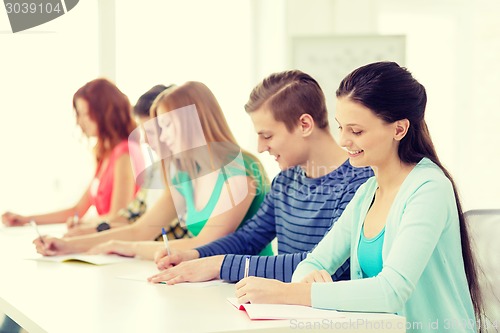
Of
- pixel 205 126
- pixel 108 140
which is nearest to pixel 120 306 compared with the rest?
pixel 205 126

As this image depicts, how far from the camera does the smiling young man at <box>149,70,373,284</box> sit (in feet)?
6.51

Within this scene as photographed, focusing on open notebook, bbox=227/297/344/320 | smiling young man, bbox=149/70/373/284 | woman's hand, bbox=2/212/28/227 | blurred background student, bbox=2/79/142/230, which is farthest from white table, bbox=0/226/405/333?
woman's hand, bbox=2/212/28/227

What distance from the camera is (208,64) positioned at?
15.9 ft

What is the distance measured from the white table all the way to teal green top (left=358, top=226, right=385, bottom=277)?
25 centimetres

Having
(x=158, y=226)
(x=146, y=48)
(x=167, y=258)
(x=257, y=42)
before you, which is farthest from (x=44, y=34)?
(x=167, y=258)

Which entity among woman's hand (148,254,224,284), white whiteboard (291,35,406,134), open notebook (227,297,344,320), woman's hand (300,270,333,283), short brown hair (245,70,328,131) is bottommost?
woman's hand (148,254,224,284)

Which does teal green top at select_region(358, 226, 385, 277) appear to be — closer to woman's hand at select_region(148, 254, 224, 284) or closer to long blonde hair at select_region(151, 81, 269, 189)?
woman's hand at select_region(148, 254, 224, 284)

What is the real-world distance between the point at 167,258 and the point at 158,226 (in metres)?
0.64

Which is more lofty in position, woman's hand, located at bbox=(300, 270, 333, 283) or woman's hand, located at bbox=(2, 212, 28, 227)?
woman's hand, located at bbox=(300, 270, 333, 283)

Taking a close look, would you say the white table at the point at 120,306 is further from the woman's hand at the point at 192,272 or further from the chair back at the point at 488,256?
the chair back at the point at 488,256

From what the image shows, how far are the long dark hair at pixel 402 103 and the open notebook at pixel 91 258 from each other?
1.06m

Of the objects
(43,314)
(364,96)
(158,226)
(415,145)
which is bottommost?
(158,226)

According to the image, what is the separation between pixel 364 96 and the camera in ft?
5.35

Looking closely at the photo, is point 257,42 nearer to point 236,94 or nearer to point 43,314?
point 236,94
